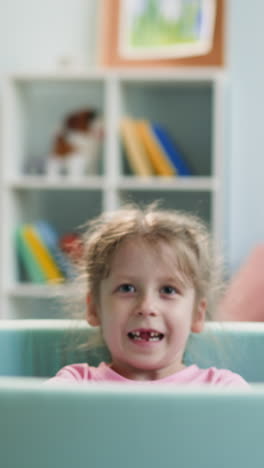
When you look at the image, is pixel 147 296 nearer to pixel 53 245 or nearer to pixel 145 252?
pixel 145 252

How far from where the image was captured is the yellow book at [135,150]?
11.1 ft

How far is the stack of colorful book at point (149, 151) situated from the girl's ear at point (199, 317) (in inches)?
77.9

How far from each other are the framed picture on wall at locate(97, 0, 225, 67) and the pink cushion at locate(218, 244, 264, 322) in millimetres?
1336

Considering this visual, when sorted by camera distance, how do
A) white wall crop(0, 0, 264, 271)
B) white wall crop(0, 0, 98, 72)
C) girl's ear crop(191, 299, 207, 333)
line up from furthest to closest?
1. white wall crop(0, 0, 98, 72)
2. white wall crop(0, 0, 264, 271)
3. girl's ear crop(191, 299, 207, 333)

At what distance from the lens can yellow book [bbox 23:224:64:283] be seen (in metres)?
3.41

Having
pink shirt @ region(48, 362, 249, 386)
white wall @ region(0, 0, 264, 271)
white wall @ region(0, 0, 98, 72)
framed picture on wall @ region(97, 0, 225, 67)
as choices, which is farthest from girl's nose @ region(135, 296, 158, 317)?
white wall @ region(0, 0, 98, 72)

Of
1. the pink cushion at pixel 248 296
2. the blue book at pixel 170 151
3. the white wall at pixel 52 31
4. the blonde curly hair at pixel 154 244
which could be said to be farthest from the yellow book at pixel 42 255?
the blonde curly hair at pixel 154 244

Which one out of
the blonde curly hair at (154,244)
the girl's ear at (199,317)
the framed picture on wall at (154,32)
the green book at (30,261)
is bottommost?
the green book at (30,261)

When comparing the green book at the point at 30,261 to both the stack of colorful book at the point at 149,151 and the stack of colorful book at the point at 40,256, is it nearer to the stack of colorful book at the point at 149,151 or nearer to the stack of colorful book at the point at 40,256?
the stack of colorful book at the point at 40,256

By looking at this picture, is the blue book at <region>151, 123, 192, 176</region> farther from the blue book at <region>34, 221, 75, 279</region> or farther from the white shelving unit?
the blue book at <region>34, 221, 75, 279</region>

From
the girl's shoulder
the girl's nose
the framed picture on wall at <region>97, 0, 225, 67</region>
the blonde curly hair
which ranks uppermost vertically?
the framed picture on wall at <region>97, 0, 225, 67</region>

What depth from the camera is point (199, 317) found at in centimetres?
142

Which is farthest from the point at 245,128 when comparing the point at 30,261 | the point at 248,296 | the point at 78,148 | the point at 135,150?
the point at 248,296

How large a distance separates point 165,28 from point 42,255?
1.14 meters
